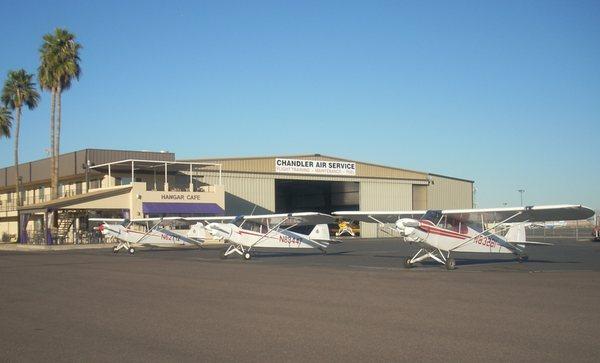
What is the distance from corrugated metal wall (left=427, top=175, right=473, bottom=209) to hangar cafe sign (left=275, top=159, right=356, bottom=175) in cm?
1117

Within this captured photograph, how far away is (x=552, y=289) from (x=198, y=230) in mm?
26936

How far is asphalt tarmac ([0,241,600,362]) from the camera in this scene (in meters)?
7.84

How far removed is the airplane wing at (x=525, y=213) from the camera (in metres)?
21.9

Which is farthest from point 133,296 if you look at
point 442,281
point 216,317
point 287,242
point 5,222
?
point 5,222

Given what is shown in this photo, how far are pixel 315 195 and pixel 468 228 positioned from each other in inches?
1965

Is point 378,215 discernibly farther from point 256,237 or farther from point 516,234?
point 256,237

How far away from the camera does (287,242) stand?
105 ft

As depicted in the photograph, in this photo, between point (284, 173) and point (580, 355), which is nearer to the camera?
point (580, 355)

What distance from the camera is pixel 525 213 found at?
76.9ft

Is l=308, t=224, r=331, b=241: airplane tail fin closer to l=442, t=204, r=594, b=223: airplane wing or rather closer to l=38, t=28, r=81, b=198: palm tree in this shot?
l=442, t=204, r=594, b=223: airplane wing

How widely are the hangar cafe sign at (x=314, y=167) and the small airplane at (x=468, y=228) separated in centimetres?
3442

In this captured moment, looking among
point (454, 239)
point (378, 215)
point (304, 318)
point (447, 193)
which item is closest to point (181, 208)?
point (378, 215)

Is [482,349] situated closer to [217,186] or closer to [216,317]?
[216,317]

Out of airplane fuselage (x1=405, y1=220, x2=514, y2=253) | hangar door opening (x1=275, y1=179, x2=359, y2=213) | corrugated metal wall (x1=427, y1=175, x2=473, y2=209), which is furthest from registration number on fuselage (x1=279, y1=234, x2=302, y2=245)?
corrugated metal wall (x1=427, y1=175, x2=473, y2=209)
